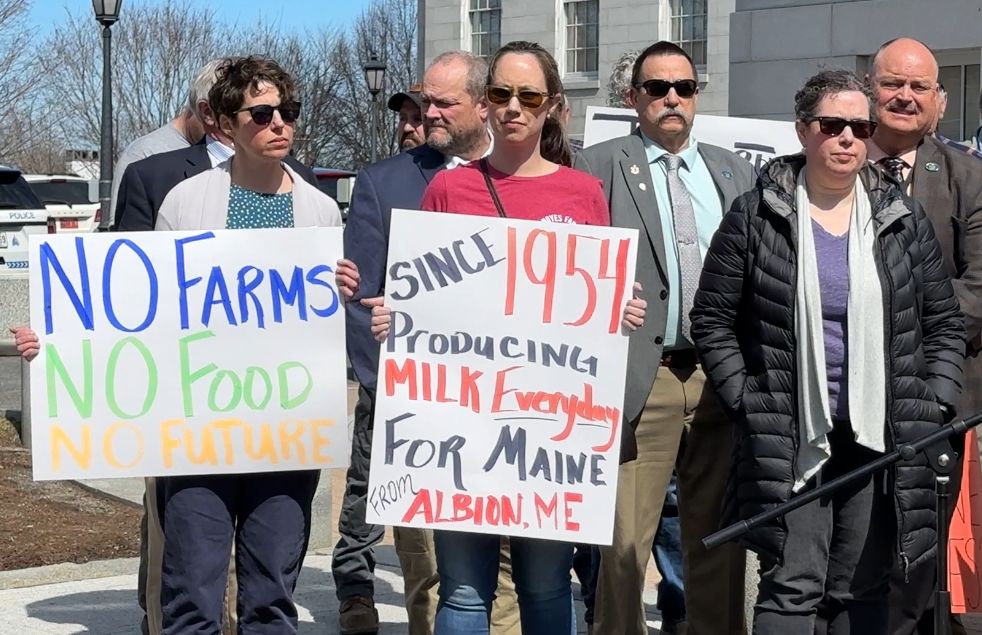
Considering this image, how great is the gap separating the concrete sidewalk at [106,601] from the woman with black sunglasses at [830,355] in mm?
1701

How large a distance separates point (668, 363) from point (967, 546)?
1.16m

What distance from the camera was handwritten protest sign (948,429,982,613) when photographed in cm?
545

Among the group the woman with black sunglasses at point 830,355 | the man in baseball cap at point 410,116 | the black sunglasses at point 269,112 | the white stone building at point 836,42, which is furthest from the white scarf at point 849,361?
the white stone building at point 836,42

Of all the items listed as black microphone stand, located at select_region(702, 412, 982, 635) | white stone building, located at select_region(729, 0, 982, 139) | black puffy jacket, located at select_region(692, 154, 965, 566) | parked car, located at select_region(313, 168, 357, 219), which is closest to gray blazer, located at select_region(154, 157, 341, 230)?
black puffy jacket, located at select_region(692, 154, 965, 566)

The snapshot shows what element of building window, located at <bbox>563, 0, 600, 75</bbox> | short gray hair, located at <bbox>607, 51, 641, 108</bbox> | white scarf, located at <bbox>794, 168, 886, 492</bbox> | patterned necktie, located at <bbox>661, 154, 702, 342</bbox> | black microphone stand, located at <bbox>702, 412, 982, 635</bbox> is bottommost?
black microphone stand, located at <bbox>702, 412, 982, 635</bbox>

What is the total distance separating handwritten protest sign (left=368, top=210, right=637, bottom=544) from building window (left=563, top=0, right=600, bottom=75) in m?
33.0

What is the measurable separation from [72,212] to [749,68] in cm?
1348

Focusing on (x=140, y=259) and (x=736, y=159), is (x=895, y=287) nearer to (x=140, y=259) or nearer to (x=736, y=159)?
(x=736, y=159)

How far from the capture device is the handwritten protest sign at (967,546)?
5.45m

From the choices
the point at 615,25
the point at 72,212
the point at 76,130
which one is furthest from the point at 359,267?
the point at 76,130

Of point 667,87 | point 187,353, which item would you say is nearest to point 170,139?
point 187,353

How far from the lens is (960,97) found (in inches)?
663

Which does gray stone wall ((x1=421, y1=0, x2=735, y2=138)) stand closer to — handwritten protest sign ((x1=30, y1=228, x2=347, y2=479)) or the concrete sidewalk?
the concrete sidewalk

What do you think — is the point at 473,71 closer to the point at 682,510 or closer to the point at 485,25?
the point at 682,510
